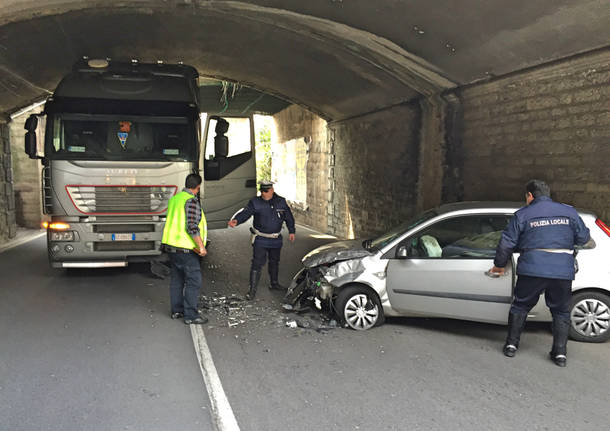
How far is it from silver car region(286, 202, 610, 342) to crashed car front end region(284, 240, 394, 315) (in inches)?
0.5

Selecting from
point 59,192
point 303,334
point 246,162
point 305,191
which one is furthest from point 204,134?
point 305,191

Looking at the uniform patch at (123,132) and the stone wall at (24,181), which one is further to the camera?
the stone wall at (24,181)

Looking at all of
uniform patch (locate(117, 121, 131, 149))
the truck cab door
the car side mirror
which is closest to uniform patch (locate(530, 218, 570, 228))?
the car side mirror

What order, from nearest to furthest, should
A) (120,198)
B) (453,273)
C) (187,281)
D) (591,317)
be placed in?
(591,317)
(453,273)
(187,281)
(120,198)

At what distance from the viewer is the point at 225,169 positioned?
10.3m

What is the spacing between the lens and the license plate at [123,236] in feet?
27.0

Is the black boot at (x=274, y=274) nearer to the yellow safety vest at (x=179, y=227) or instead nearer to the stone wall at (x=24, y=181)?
the yellow safety vest at (x=179, y=227)

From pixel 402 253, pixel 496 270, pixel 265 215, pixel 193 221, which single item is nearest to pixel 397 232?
pixel 402 253

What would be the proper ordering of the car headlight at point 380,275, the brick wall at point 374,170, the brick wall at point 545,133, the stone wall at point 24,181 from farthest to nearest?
the stone wall at point 24,181 → the brick wall at point 374,170 → the brick wall at point 545,133 → the car headlight at point 380,275

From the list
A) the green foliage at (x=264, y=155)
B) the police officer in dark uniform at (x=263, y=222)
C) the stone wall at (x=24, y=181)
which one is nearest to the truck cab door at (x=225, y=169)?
the police officer in dark uniform at (x=263, y=222)

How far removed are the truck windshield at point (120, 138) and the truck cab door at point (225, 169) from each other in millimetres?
1072

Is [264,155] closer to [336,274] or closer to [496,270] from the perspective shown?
[336,274]

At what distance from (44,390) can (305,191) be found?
51.0 ft

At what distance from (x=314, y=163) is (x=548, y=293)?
44.2 ft
